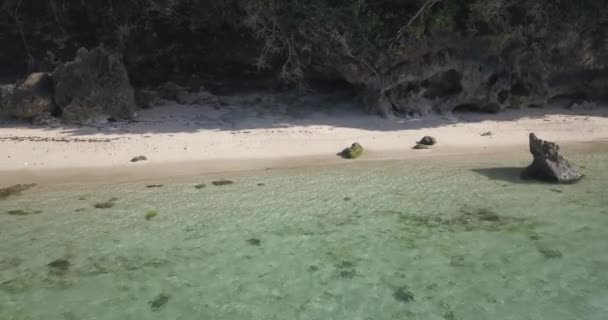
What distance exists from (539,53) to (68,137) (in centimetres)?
955

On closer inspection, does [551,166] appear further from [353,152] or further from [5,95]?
[5,95]

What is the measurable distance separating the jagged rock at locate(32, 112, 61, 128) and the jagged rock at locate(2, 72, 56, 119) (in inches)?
3.2

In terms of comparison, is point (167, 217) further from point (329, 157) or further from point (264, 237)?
point (329, 157)

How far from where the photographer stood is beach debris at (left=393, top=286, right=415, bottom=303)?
4816 millimetres

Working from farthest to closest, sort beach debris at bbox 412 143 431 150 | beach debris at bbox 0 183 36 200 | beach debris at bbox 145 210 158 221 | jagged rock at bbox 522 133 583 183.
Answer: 1. beach debris at bbox 412 143 431 150
2. jagged rock at bbox 522 133 583 183
3. beach debris at bbox 0 183 36 200
4. beach debris at bbox 145 210 158 221

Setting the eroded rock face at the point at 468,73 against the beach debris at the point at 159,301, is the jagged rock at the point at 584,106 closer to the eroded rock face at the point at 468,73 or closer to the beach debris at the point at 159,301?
the eroded rock face at the point at 468,73

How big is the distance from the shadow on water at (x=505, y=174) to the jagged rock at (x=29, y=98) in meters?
7.81

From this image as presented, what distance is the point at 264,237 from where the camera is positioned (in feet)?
20.1

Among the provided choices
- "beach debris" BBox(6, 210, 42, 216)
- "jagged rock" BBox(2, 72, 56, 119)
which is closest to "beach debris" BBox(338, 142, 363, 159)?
"beach debris" BBox(6, 210, 42, 216)

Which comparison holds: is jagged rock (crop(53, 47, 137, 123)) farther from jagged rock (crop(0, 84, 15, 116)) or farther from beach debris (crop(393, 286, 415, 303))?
beach debris (crop(393, 286, 415, 303))

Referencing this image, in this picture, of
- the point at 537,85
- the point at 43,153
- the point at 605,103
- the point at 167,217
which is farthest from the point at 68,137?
the point at 605,103

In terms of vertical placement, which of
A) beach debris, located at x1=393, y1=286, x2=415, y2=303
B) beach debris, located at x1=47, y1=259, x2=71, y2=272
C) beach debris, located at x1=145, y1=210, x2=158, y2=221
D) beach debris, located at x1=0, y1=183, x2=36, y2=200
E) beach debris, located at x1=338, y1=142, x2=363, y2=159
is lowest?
beach debris, located at x1=393, y1=286, x2=415, y2=303

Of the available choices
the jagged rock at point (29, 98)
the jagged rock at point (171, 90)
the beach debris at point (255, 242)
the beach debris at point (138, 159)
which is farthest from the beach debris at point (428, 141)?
the jagged rock at point (29, 98)

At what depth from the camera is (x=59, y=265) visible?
214 inches
